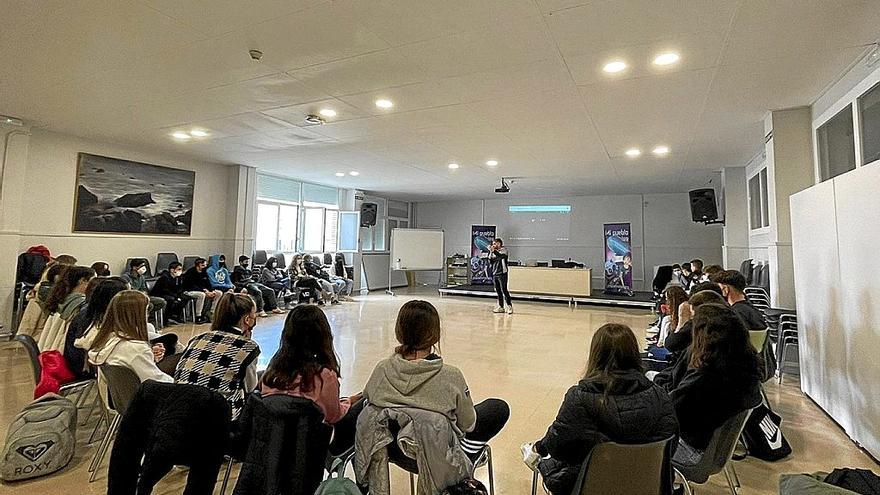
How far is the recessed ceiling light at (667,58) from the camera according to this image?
3.72 metres

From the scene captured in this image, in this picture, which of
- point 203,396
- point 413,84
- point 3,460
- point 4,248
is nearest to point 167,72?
point 413,84

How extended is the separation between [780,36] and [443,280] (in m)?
12.5

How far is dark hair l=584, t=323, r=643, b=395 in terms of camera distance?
1.69 m

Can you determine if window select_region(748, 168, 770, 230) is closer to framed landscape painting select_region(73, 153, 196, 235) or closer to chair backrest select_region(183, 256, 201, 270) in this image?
chair backrest select_region(183, 256, 201, 270)

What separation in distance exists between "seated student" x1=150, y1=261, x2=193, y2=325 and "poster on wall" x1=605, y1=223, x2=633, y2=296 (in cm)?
1038

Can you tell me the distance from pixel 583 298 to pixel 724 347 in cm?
907

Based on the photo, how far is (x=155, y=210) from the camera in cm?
798

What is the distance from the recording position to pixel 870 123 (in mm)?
3871

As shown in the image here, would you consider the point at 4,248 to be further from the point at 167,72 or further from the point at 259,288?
the point at 167,72

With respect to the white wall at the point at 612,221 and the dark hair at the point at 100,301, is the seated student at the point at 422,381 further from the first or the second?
the white wall at the point at 612,221

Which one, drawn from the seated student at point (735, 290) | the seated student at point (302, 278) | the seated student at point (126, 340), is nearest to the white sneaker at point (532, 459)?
the seated student at point (126, 340)

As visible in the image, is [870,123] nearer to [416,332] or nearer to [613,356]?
[613,356]

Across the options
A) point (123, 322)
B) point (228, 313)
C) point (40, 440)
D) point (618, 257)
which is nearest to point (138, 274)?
point (40, 440)

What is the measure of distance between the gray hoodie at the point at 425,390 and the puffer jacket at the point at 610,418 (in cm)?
38
